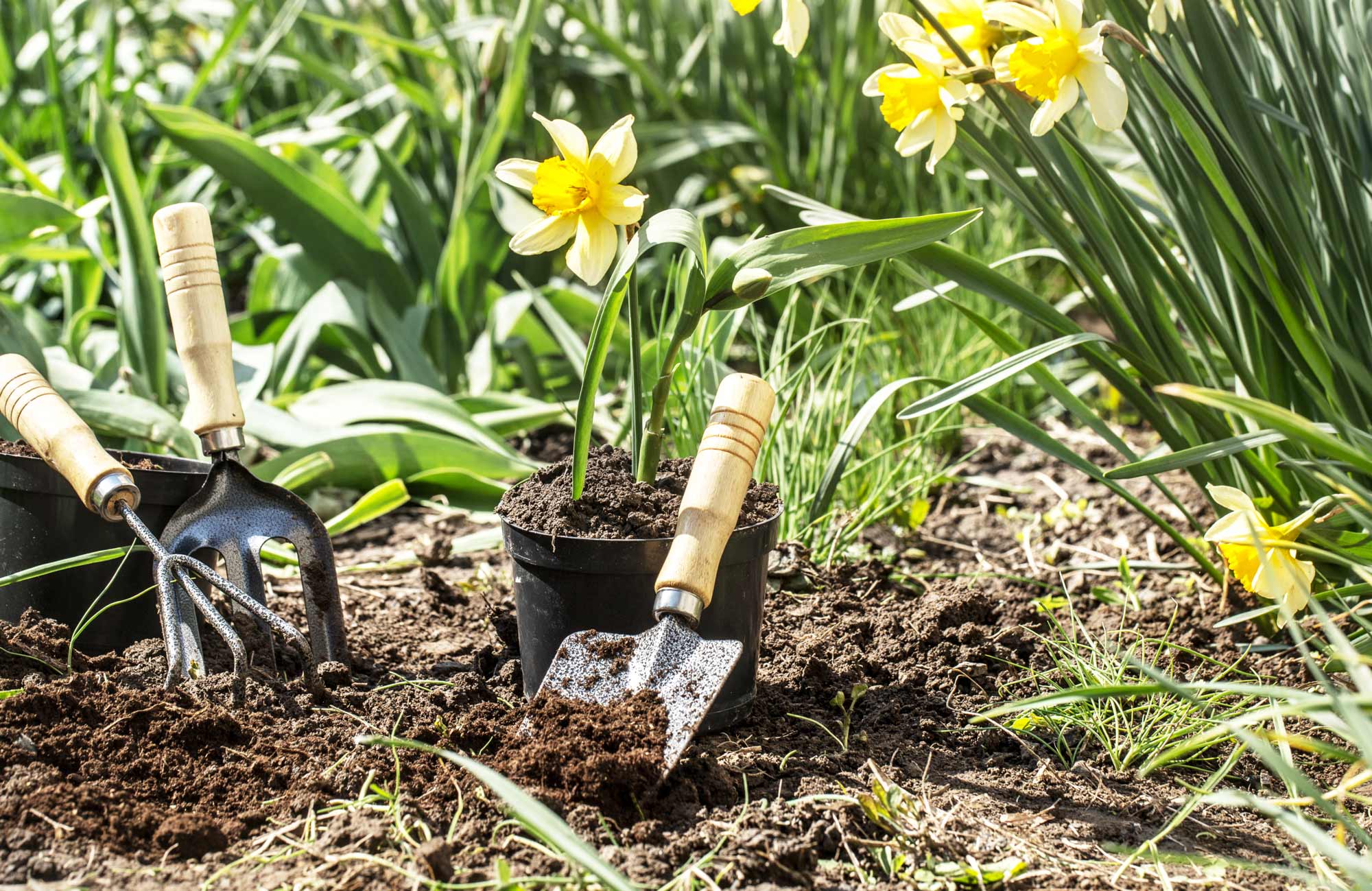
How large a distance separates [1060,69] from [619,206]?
476mm

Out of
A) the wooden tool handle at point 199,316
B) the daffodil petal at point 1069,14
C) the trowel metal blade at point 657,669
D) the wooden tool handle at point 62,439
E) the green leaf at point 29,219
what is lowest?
the trowel metal blade at point 657,669

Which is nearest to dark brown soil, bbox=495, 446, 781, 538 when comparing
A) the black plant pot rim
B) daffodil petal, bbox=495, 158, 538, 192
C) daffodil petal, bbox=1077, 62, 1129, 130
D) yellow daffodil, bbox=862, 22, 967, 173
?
the black plant pot rim

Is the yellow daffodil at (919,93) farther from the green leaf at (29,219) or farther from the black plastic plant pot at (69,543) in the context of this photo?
the green leaf at (29,219)

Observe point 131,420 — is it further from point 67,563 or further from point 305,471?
point 67,563

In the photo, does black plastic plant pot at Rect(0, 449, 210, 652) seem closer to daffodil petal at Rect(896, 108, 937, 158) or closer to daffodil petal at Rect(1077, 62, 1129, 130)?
daffodil petal at Rect(896, 108, 937, 158)

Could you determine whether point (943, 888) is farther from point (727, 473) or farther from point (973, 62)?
point (973, 62)

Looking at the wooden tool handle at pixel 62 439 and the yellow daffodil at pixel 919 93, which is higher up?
the yellow daffodil at pixel 919 93

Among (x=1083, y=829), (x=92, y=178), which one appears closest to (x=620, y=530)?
(x=1083, y=829)

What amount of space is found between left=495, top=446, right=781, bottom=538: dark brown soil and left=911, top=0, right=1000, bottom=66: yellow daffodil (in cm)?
54

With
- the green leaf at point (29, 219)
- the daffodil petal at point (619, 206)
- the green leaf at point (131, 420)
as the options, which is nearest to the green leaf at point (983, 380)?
the daffodil petal at point (619, 206)

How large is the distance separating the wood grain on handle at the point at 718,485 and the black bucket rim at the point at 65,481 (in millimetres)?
666

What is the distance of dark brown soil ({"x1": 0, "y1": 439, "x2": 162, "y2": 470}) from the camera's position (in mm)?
1424

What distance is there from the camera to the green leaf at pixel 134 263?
7.06ft

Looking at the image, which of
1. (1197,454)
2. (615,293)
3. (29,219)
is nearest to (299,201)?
(29,219)
